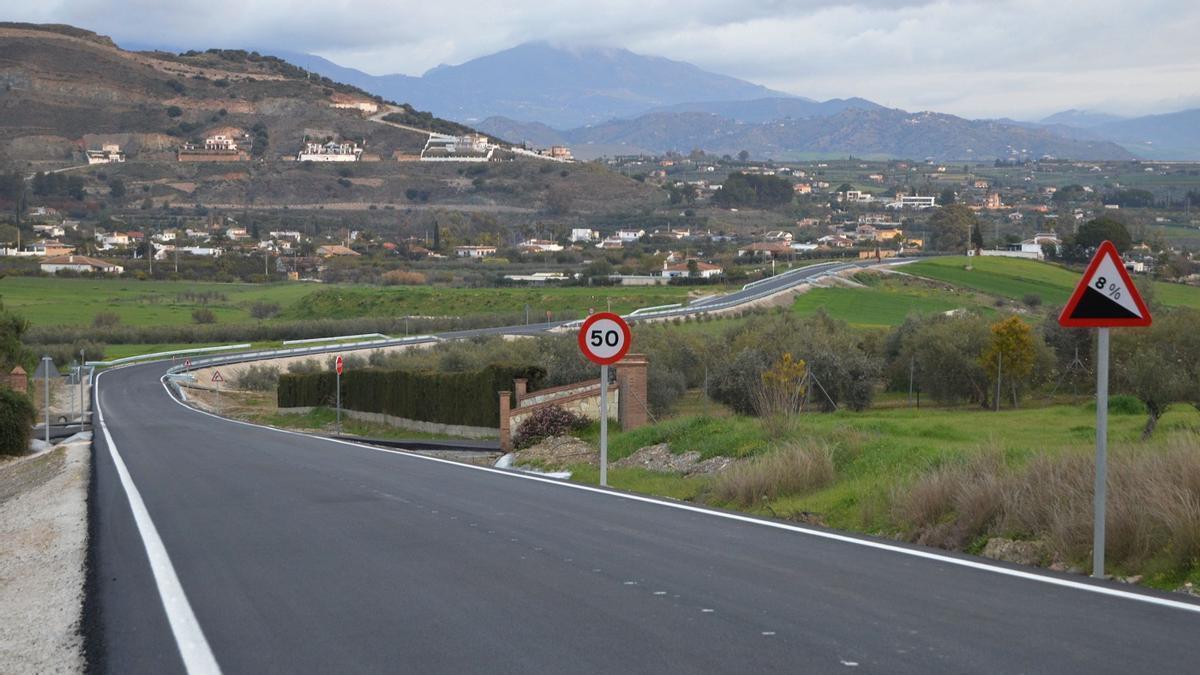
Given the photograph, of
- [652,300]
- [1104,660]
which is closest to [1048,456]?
[1104,660]

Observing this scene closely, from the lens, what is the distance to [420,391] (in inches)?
1572

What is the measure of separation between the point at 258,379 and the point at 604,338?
5434cm

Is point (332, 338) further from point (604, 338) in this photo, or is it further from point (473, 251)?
point (604, 338)

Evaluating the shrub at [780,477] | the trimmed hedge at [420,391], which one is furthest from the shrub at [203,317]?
the shrub at [780,477]

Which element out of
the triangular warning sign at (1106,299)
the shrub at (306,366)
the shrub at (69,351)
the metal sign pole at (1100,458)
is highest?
the triangular warning sign at (1106,299)

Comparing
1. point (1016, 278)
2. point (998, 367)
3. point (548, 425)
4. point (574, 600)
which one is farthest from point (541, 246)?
point (574, 600)

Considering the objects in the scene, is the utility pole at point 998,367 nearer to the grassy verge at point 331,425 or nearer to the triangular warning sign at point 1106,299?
the grassy verge at point 331,425

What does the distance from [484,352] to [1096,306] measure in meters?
45.3

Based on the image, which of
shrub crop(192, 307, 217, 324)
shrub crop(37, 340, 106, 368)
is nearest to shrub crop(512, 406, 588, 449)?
shrub crop(37, 340, 106, 368)

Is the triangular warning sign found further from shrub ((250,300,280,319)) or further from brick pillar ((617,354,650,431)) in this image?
shrub ((250,300,280,319))

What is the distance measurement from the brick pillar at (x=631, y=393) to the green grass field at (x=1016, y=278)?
37.4 m

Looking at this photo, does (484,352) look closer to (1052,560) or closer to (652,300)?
(652,300)

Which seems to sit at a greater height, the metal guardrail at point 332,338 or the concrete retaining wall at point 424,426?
the concrete retaining wall at point 424,426

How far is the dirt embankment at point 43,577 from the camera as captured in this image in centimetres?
739
